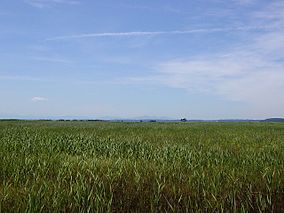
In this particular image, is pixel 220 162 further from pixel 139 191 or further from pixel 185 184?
pixel 139 191

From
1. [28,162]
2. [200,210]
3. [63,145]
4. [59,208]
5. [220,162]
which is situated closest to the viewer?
[59,208]

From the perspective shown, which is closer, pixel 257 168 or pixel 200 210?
pixel 200 210

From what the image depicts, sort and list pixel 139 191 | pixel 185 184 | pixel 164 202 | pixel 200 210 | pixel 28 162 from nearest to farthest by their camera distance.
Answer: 1. pixel 200 210
2. pixel 164 202
3. pixel 139 191
4. pixel 185 184
5. pixel 28 162

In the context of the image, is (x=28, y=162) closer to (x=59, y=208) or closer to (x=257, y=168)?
(x=59, y=208)

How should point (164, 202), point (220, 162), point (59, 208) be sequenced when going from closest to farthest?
point (59, 208) < point (164, 202) < point (220, 162)

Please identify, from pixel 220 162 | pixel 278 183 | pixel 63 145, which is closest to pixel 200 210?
pixel 278 183

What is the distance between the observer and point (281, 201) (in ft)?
15.3

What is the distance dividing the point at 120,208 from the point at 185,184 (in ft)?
4.61

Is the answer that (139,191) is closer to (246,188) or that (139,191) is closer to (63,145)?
(246,188)

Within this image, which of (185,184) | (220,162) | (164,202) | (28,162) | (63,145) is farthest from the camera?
(63,145)

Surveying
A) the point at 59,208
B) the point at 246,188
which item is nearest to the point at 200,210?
the point at 246,188

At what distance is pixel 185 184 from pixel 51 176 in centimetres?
202

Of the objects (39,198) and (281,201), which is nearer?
(39,198)

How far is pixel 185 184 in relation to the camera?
5289mm
